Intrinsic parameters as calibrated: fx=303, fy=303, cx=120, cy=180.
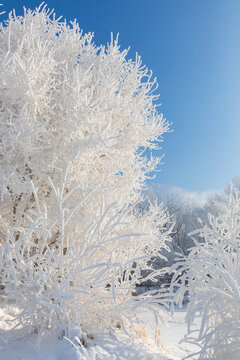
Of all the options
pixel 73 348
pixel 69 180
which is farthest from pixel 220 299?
pixel 69 180

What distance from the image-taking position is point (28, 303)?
137 inches

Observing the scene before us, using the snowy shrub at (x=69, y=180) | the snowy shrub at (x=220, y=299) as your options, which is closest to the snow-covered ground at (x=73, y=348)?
the snowy shrub at (x=69, y=180)

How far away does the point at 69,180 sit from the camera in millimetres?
3822

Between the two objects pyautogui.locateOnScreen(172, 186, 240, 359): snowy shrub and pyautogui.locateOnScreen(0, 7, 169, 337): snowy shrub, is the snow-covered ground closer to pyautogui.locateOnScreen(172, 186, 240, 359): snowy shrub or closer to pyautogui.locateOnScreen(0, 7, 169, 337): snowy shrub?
pyautogui.locateOnScreen(0, 7, 169, 337): snowy shrub

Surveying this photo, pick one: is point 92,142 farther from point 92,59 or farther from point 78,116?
point 92,59

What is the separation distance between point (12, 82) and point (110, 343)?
4.01 m

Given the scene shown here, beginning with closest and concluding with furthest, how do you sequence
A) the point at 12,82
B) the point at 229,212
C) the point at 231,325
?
1. the point at 231,325
2. the point at 229,212
3. the point at 12,82

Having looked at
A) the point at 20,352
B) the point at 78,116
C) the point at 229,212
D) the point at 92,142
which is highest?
the point at 78,116

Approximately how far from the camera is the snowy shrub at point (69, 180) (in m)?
3.67

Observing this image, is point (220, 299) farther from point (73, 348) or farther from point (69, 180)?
point (69, 180)

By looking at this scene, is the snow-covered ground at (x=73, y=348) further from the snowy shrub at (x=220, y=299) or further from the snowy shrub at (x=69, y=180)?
the snowy shrub at (x=220, y=299)

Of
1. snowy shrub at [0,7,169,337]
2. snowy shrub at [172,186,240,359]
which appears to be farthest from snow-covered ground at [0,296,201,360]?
snowy shrub at [172,186,240,359]

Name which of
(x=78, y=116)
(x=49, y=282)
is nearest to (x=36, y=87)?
(x=78, y=116)

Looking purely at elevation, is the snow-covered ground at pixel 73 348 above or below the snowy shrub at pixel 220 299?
below
